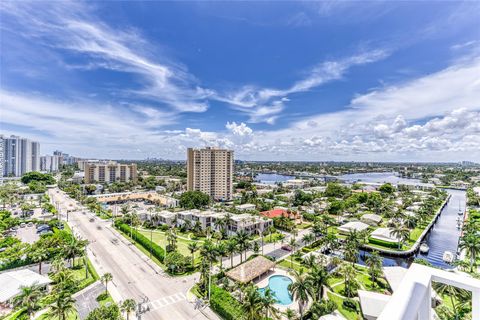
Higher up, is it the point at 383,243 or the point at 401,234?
the point at 401,234

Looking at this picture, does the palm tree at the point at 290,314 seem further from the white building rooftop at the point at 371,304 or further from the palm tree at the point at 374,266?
the palm tree at the point at 374,266

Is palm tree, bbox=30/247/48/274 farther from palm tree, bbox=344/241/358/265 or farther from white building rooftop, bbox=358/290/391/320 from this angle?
palm tree, bbox=344/241/358/265

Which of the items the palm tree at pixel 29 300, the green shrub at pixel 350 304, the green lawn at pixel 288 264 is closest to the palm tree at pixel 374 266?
the green shrub at pixel 350 304

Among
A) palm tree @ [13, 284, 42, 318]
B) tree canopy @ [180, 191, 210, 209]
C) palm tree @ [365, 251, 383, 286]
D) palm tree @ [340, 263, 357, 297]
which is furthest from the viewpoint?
tree canopy @ [180, 191, 210, 209]

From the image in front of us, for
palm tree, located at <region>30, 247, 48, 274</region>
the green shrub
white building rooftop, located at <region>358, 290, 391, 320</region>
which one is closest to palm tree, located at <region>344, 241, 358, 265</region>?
white building rooftop, located at <region>358, 290, 391, 320</region>

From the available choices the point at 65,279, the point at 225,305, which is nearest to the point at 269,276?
the point at 225,305

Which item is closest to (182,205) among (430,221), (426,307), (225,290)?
(225,290)

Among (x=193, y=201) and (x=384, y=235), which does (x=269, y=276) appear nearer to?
(x=384, y=235)

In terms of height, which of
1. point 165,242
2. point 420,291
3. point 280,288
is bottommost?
point 280,288
